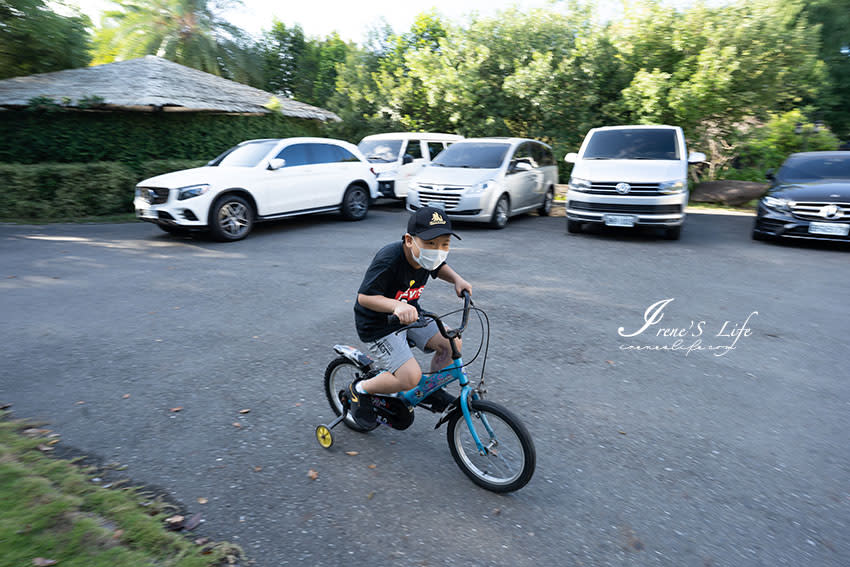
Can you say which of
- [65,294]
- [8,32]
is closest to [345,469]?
[65,294]

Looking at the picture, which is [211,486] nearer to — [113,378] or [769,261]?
[113,378]

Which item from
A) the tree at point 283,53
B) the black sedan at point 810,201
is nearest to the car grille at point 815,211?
the black sedan at point 810,201

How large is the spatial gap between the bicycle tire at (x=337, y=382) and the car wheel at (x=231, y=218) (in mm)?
6944

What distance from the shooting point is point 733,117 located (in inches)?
663

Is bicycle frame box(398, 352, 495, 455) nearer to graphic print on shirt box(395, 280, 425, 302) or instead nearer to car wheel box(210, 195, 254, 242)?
graphic print on shirt box(395, 280, 425, 302)

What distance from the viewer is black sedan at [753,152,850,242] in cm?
931

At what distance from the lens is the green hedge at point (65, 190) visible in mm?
11867

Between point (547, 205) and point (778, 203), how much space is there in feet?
17.2

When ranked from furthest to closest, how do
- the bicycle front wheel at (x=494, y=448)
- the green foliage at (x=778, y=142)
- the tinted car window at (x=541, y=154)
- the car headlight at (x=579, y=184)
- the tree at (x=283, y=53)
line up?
the tree at (x=283, y=53), the green foliage at (x=778, y=142), the tinted car window at (x=541, y=154), the car headlight at (x=579, y=184), the bicycle front wheel at (x=494, y=448)

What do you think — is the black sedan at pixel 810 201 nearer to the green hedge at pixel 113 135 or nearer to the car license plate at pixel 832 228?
the car license plate at pixel 832 228

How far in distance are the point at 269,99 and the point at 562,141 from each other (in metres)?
10.6

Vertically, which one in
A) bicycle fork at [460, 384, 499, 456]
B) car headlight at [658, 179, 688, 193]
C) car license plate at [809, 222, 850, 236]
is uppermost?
car headlight at [658, 179, 688, 193]

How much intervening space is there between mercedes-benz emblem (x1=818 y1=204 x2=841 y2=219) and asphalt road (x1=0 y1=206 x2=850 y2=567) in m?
1.65

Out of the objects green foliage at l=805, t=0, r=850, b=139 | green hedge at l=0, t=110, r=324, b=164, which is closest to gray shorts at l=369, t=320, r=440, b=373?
green hedge at l=0, t=110, r=324, b=164
